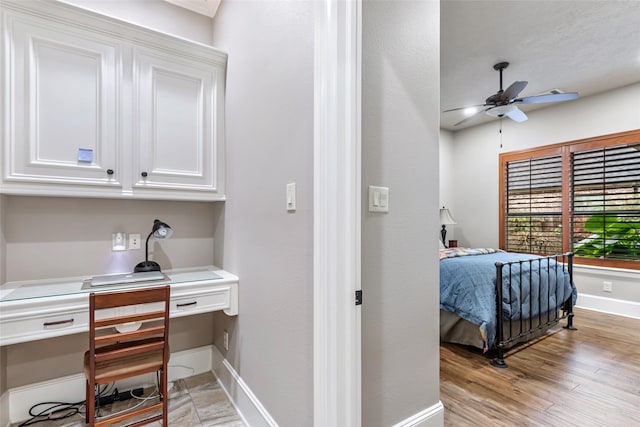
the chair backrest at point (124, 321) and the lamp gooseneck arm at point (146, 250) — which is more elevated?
the lamp gooseneck arm at point (146, 250)

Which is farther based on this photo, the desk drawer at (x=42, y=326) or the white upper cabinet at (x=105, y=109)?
the white upper cabinet at (x=105, y=109)

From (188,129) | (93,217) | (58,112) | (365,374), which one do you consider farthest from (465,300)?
(58,112)

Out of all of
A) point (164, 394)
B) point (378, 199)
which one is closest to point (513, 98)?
point (378, 199)

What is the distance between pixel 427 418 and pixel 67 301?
1915mm

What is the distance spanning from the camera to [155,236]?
2.07m

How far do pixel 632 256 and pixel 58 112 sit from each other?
19.0 ft

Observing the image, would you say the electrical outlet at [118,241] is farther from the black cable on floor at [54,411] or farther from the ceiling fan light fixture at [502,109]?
the ceiling fan light fixture at [502,109]

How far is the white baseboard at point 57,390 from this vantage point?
181 cm

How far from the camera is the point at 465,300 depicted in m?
2.64

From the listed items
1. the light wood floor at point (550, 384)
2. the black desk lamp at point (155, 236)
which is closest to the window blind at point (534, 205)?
the light wood floor at point (550, 384)

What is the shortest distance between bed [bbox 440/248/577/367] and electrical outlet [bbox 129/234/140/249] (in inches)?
101

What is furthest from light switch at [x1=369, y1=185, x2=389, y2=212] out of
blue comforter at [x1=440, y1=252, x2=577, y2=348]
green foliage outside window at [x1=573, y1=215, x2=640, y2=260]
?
green foliage outside window at [x1=573, y1=215, x2=640, y2=260]

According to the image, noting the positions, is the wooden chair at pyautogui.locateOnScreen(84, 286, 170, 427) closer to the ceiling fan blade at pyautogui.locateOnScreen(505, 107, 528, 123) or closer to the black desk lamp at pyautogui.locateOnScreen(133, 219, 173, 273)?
the black desk lamp at pyautogui.locateOnScreen(133, 219, 173, 273)

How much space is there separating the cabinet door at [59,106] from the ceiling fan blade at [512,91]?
337 centimetres
